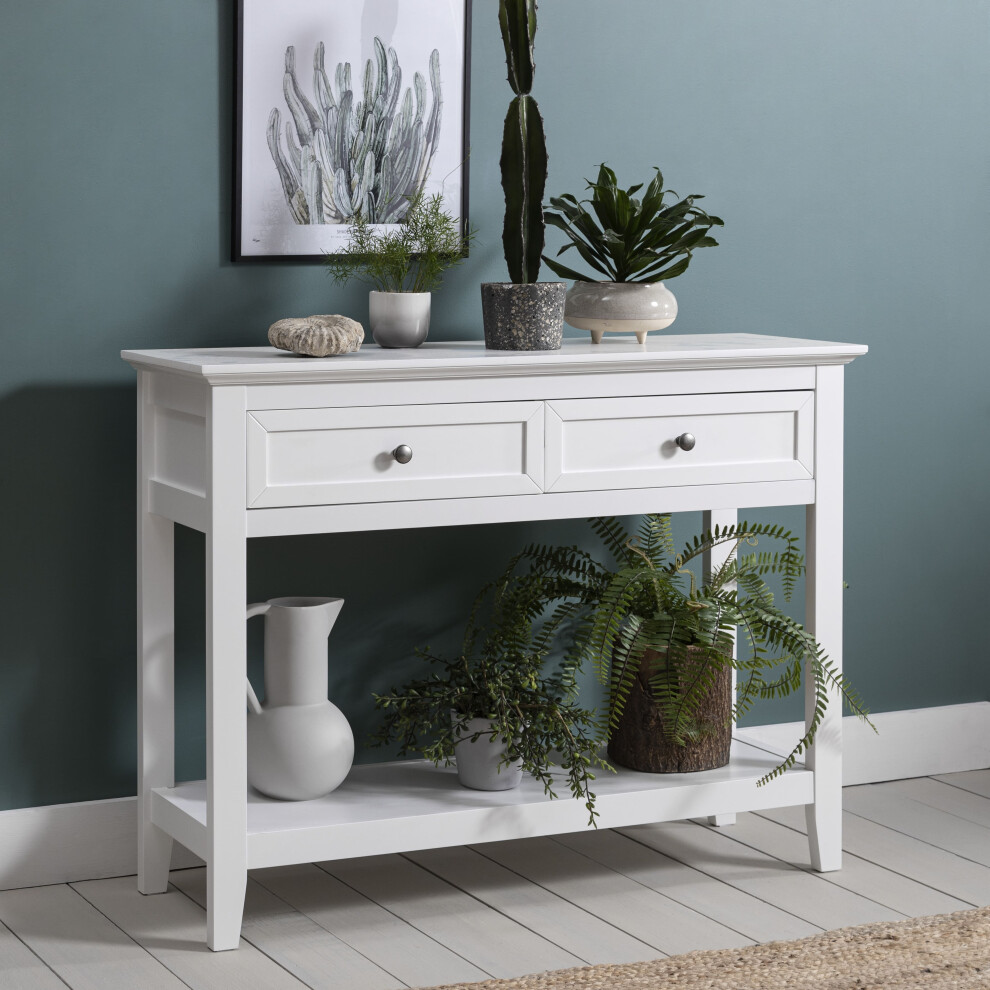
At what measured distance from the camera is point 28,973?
2.25 meters

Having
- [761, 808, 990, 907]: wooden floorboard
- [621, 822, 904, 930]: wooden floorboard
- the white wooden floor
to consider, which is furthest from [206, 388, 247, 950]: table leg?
[761, 808, 990, 907]: wooden floorboard

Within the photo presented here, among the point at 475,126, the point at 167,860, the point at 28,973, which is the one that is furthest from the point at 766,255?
the point at 28,973

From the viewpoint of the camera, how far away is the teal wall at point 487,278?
2.55m

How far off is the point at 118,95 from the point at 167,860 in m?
1.31

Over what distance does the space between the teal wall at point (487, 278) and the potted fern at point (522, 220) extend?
0.83 ft

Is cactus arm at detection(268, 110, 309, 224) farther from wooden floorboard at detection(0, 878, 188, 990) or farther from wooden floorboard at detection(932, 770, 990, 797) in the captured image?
wooden floorboard at detection(932, 770, 990, 797)

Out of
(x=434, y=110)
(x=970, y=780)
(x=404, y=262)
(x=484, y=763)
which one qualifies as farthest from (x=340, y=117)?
(x=970, y=780)

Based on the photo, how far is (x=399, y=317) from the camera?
256cm

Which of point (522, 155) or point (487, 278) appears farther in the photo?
point (487, 278)

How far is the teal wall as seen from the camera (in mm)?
2551

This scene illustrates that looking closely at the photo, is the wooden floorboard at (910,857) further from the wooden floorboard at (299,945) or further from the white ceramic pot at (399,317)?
the white ceramic pot at (399,317)

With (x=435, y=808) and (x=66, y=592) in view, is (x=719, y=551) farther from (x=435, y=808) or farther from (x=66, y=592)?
(x=66, y=592)

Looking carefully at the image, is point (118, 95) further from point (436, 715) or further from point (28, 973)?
point (28, 973)

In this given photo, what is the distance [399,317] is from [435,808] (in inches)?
32.7
